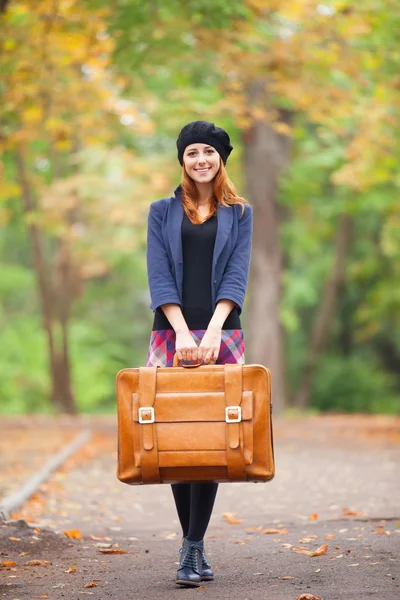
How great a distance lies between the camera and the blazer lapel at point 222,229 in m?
5.20

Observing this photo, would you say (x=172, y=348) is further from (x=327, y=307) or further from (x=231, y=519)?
(x=327, y=307)

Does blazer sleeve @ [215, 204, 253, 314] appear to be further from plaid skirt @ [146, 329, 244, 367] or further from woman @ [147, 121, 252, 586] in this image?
plaid skirt @ [146, 329, 244, 367]

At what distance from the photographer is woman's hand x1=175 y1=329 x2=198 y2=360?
16.5 feet

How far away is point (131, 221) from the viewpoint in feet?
78.6

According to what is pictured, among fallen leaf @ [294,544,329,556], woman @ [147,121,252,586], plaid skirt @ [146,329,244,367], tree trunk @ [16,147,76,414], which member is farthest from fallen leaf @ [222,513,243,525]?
tree trunk @ [16,147,76,414]

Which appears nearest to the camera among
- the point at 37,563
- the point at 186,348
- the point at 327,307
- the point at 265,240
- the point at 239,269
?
the point at 186,348

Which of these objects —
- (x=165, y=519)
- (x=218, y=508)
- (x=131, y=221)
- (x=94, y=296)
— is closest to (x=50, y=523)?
(x=165, y=519)

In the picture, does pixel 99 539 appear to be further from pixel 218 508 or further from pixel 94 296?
pixel 94 296

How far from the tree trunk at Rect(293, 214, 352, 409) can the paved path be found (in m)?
16.2

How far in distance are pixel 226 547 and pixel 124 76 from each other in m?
9.12

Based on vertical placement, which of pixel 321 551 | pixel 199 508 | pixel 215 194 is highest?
pixel 215 194

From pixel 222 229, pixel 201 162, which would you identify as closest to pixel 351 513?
pixel 222 229

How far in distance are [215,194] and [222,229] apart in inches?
9.8

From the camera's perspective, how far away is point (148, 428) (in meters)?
4.88
